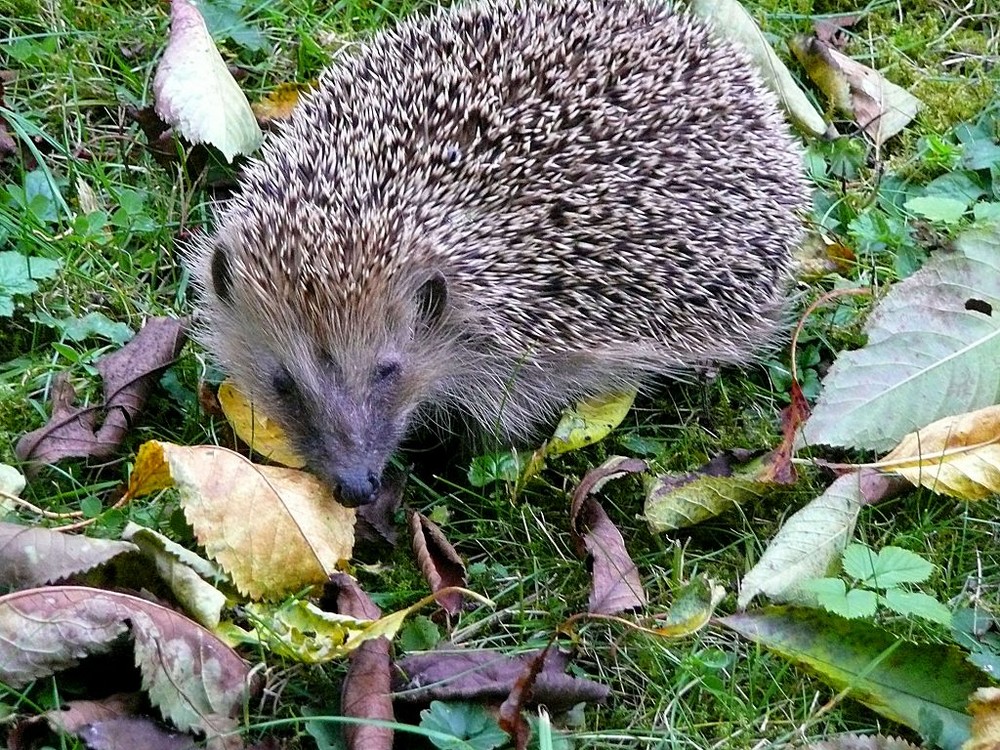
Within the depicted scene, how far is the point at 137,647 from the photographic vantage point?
6.95 feet

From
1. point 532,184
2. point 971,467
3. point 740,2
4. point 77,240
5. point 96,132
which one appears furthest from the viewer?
point 740,2

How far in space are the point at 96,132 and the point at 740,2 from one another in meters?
2.19

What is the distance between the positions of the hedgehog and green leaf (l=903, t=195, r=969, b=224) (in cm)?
46

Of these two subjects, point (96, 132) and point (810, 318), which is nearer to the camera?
point (810, 318)

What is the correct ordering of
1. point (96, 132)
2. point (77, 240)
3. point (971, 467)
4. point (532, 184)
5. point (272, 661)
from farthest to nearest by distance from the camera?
1. point (96, 132)
2. point (77, 240)
3. point (532, 184)
4. point (971, 467)
5. point (272, 661)

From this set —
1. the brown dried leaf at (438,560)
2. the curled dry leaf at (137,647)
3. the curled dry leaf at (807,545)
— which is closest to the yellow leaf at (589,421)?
the brown dried leaf at (438,560)

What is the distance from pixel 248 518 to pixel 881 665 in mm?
1302

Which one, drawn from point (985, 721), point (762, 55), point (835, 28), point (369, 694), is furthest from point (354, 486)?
point (835, 28)

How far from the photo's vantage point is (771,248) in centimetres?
322

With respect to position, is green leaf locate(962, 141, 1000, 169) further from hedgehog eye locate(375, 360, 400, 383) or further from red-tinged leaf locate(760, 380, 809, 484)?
hedgehog eye locate(375, 360, 400, 383)

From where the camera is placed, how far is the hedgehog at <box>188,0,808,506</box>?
2.88m

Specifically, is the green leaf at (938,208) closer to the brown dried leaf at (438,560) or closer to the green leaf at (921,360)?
the green leaf at (921,360)

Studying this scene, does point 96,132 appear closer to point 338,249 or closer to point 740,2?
point 338,249

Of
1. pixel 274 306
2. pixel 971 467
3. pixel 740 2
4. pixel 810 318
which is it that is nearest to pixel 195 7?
pixel 274 306
